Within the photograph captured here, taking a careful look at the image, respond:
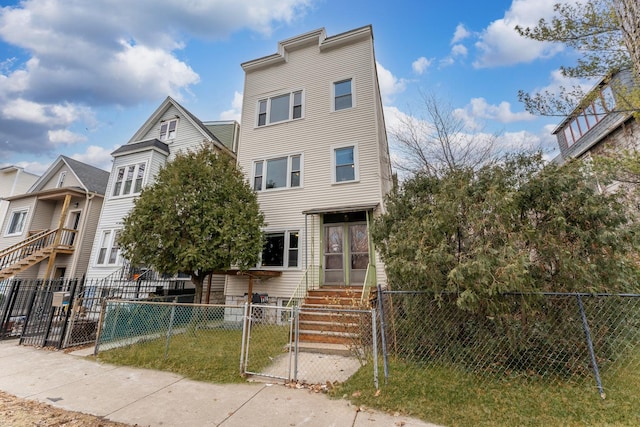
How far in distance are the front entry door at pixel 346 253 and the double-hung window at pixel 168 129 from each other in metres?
11.0

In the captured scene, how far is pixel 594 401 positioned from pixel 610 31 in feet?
25.2

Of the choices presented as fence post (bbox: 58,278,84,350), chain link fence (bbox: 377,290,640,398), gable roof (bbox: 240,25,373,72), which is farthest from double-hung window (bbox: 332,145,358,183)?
fence post (bbox: 58,278,84,350)

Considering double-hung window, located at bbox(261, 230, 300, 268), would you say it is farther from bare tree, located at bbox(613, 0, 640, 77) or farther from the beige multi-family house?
the beige multi-family house

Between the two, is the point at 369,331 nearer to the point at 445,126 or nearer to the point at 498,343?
the point at 498,343

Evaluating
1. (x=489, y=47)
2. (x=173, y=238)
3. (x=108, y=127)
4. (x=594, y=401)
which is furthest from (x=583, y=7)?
(x=108, y=127)

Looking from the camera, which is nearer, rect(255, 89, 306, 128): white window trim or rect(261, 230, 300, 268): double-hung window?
rect(261, 230, 300, 268): double-hung window

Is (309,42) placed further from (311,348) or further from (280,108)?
(311,348)

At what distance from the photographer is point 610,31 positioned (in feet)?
19.6

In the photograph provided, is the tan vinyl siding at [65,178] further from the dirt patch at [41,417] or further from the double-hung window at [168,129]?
the dirt patch at [41,417]

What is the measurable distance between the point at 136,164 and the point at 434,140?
14.8m

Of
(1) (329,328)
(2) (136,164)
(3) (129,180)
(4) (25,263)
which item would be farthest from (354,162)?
(4) (25,263)

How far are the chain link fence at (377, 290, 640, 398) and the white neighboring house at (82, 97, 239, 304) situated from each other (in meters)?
12.5

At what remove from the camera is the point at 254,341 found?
692cm

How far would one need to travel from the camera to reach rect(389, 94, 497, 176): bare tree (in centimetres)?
1016
